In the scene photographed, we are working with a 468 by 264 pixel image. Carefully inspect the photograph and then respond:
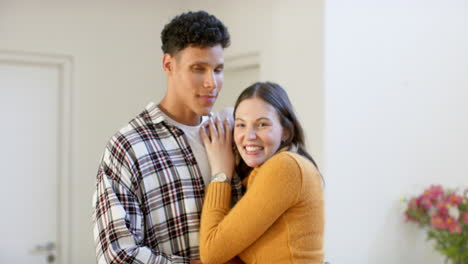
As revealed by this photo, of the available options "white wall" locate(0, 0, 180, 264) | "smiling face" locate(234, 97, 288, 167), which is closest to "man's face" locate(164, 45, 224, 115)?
"smiling face" locate(234, 97, 288, 167)

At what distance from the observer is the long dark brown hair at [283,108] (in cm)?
147

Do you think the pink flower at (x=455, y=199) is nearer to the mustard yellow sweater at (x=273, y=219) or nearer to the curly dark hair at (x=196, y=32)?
the mustard yellow sweater at (x=273, y=219)

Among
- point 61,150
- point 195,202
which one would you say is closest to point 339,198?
point 195,202

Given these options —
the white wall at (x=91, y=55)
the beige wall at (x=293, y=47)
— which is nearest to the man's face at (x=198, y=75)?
the beige wall at (x=293, y=47)

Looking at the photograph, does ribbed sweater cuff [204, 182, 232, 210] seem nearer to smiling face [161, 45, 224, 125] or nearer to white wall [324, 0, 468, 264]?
smiling face [161, 45, 224, 125]

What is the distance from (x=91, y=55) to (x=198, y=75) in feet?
7.26

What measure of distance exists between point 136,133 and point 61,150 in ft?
7.22

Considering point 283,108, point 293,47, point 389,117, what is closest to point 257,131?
point 283,108

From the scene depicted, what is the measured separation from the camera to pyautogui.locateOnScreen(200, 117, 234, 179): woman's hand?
1.52 meters

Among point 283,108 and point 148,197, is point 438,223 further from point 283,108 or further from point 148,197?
point 148,197

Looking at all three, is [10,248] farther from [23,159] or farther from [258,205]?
[258,205]

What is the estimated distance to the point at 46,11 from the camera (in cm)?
339

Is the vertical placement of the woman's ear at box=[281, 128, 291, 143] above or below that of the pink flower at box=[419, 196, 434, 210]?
above

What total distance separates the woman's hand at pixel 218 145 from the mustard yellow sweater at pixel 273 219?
0.38ft
